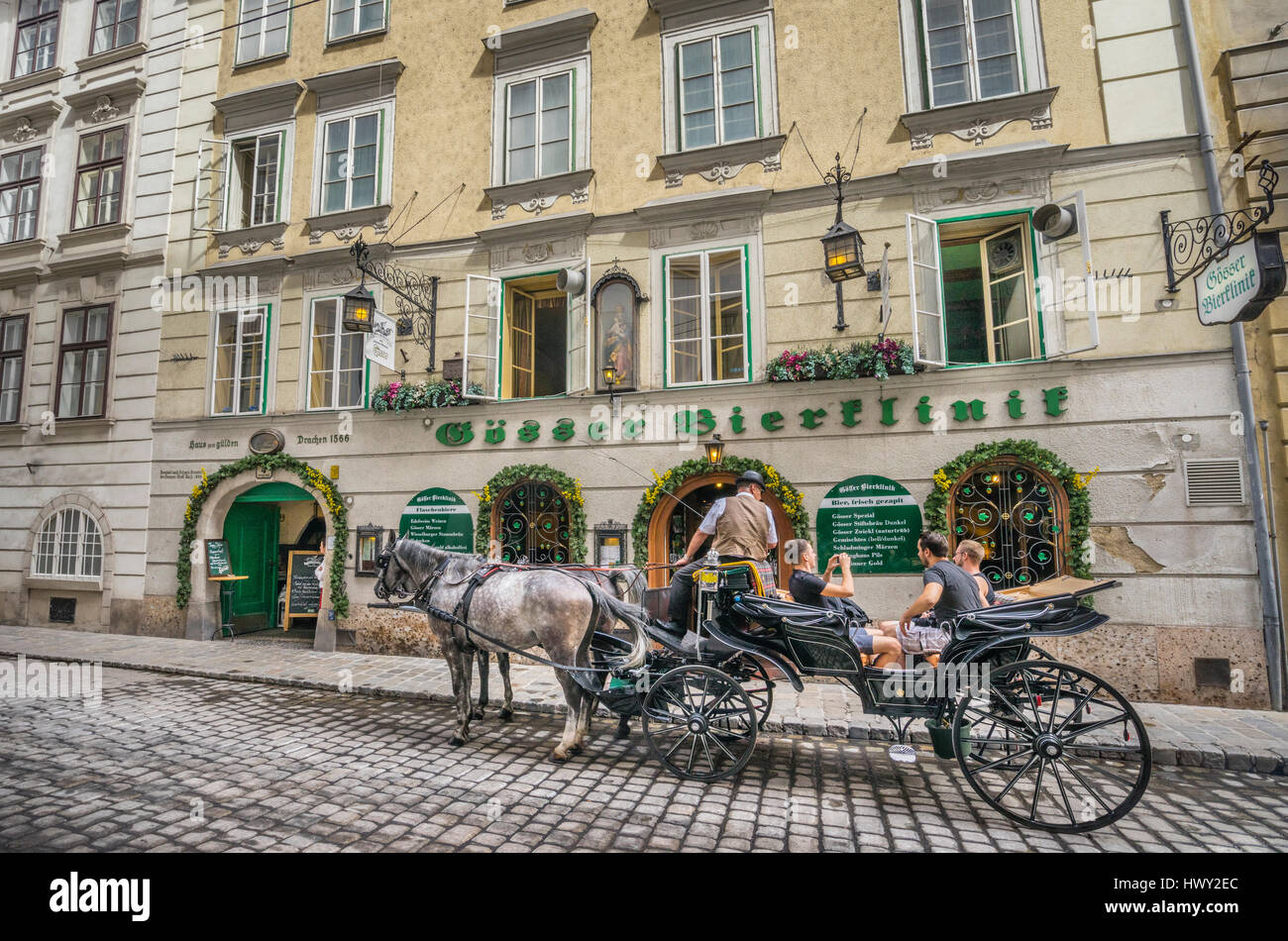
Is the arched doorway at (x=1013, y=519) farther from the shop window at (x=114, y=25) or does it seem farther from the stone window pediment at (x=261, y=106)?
the shop window at (x=114, y=25)

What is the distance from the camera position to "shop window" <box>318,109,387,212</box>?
11.3 metres

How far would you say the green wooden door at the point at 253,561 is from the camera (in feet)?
38.8

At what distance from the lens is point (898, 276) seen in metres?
8.42

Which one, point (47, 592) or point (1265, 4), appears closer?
point (1265, 4)

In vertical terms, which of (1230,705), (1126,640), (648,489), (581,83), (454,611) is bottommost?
(1230,705)

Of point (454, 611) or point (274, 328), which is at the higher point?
point (274, 328)

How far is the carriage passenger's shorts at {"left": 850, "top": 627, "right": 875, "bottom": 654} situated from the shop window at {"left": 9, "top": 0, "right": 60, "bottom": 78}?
20.4m

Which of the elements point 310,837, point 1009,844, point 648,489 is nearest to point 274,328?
point 648,489

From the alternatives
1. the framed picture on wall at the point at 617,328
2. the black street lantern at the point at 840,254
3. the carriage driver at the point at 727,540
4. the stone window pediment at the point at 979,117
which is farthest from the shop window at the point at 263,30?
the carriage driver at the point at 727,540

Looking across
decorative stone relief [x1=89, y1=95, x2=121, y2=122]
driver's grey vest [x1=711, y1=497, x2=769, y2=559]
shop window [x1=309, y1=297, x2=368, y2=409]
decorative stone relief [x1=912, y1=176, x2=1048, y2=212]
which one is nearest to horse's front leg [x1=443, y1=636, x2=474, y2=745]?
driver's grey vest [x1=711, y1=497, x2=769, y2=559]

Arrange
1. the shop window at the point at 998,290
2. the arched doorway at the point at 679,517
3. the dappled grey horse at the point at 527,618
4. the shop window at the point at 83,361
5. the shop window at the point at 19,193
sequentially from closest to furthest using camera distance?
the dappled grey horse at the point at 527,618 < the shop window at the point at 998,290 < the arched doorway at the point at 679,517 < the shop window at the point at 83,361 < the shop window at the point at 19,193

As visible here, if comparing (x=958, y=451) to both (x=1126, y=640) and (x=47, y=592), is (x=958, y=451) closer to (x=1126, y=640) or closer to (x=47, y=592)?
(x=1126, y=640)

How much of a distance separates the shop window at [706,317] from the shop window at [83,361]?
1165cm

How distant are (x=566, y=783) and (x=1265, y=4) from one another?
39.2 feet
